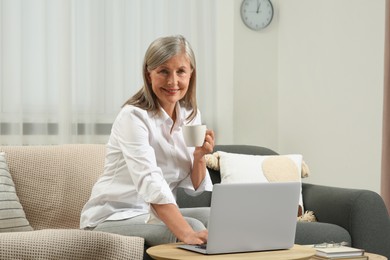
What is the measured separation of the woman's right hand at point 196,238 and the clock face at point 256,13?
323cm

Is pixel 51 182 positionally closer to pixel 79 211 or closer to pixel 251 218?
pixel 79 211

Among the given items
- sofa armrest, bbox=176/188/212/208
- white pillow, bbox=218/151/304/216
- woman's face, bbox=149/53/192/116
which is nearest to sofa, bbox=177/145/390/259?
white pillow, bbox=218/151/304/216

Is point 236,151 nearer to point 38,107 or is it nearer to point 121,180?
point 38,107

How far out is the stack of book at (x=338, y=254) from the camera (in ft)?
7.96

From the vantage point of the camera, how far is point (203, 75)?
16.6ft

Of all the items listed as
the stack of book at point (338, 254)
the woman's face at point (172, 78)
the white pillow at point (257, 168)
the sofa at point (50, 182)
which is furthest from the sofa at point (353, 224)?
the woman's face at point (172, 78)

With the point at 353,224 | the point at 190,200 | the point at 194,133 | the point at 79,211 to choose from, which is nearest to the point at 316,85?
the point at 190,200

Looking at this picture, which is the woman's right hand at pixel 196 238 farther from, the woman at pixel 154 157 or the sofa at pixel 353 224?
the sofa at pixel 353 224

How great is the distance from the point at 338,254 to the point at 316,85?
103 inches

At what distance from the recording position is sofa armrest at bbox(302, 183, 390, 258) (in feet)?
11.1

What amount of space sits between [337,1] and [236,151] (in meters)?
1.37

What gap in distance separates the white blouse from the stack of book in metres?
0.48

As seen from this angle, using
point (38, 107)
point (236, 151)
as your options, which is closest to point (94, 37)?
point (38, 107)

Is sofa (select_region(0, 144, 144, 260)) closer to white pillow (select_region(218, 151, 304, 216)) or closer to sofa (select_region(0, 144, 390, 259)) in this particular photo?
sofa (select_region(0, 144, 390, 259))
